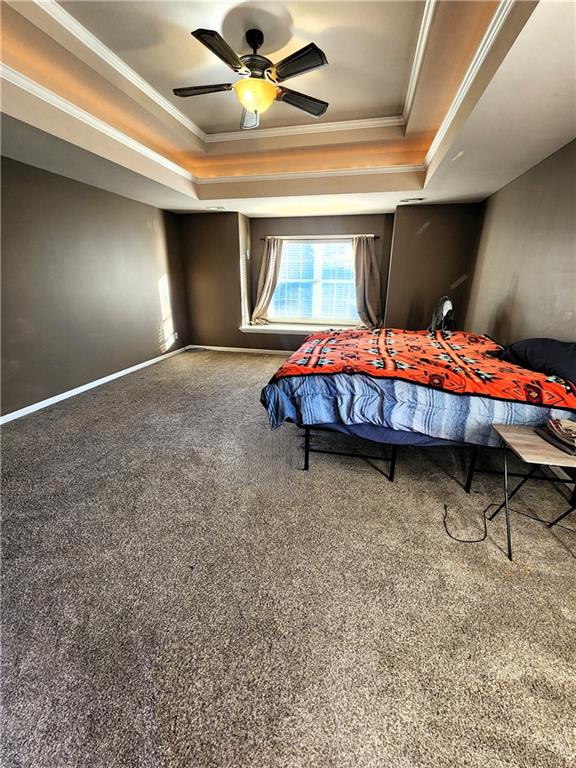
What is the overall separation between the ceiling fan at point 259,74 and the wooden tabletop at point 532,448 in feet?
→ 7.85

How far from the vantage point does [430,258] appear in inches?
175

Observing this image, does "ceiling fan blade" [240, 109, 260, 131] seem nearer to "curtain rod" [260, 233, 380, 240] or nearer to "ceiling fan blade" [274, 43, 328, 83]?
"ceiling fan blade" [274, 43, 328, 83]

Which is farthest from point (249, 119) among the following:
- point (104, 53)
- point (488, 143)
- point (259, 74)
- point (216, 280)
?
point (216, 280)

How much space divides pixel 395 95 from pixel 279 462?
340 centimetres

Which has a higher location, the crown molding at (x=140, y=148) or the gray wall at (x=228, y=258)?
the crown molding at (x=140, y=148)

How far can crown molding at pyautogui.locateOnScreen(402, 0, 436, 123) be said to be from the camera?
1.84 m

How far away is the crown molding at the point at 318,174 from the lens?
3514 millimetres

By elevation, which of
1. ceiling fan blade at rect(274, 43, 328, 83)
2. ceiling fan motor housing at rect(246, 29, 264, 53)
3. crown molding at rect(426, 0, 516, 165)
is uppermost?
ceiling fan motor housing at rect(246, 29, 264, 53)

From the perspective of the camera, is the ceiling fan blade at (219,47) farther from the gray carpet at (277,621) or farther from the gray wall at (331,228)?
the gray wall at (331,228)

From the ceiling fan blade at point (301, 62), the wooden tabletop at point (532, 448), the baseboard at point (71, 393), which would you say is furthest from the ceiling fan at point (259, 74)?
the baseboard at point (71, 393)

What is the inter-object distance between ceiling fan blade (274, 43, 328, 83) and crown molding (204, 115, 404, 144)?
161 cm

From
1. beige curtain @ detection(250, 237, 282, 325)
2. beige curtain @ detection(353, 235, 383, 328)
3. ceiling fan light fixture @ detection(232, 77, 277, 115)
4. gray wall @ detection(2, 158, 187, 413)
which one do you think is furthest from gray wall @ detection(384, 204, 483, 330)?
gray wall @ detection(2, 158, 187, 413)

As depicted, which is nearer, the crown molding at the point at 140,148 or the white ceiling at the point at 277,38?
the white ceiling at the point at 277,38

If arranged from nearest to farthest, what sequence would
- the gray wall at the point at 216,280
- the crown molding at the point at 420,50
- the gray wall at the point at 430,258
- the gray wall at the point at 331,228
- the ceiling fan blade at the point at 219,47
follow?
the ceiling fan blade at the point at 219,47 < the crown molding at the point at 420,50 < the gray wall at the point at 430,258 < the gray wall at the point at 331,228 < the gray wall at the point at 216,280
